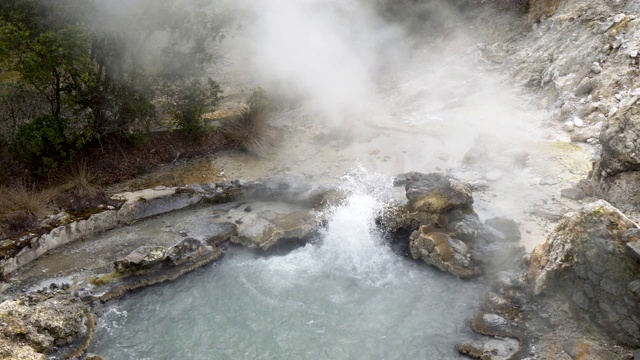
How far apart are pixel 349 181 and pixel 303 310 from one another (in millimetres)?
3366

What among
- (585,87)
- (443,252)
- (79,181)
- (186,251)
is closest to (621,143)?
(443,252)

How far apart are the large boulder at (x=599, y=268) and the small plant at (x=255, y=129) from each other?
6.26 metres

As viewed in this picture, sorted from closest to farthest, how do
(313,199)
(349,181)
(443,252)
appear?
(443,252) → (313,199) → (349,181)

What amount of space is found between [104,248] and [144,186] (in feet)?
6.49

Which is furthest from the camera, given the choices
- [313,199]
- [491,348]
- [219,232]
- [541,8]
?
[541,8]

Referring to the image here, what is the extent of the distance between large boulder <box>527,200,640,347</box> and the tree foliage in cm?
745

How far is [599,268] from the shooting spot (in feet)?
17.5

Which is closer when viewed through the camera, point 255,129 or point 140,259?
point 140,259

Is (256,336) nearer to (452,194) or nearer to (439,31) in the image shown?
(452,194)

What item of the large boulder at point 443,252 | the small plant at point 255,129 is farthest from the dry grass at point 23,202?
the large boulder at point 443,252

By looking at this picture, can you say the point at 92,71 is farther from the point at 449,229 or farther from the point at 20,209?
the point at 449,229

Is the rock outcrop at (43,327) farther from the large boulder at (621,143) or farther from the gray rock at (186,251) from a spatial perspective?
the large boulder at (621,143)

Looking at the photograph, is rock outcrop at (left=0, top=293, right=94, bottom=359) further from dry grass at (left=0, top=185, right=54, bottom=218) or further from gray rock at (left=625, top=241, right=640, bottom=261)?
gray rock at (left=625, top=241, right=640, bottom=261)

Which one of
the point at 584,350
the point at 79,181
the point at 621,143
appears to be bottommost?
the point at 584,350
